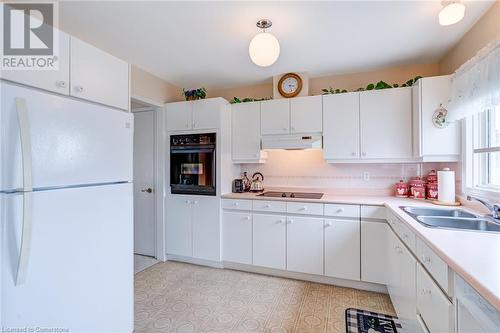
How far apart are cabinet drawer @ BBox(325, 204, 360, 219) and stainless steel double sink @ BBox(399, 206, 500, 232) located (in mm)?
430

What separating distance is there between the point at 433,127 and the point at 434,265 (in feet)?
5.25

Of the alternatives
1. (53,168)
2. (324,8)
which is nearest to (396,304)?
(324,8)

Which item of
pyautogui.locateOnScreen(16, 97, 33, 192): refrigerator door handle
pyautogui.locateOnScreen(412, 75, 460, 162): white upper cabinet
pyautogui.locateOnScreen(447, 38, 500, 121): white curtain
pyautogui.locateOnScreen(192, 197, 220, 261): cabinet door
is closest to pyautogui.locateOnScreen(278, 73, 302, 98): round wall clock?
pyautogui.locateOnScreen(412, 75, 460, 162): white upper cabinet

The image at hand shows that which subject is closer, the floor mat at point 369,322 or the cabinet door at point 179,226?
the floor mat at point 369,322

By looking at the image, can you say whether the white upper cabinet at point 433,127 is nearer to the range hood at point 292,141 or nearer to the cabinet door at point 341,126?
the cabinet door at point 341,126

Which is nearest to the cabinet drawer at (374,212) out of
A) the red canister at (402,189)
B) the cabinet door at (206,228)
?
the red canister at (402,189)

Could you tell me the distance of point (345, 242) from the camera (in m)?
2.37

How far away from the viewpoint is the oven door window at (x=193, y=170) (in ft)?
9.55

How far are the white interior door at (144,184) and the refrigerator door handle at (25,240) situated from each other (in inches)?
89.1

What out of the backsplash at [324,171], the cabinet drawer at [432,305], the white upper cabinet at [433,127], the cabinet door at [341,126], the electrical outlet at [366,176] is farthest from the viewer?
the electrical outlet at [366,176]

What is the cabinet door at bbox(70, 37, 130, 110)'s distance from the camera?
1.34 meters

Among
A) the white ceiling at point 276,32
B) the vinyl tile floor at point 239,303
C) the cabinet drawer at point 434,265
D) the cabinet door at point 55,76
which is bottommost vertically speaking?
the vinyl tile floor at point 239,303

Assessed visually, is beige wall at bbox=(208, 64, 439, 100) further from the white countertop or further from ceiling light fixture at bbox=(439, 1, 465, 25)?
the white countertop

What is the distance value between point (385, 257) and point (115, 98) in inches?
105
